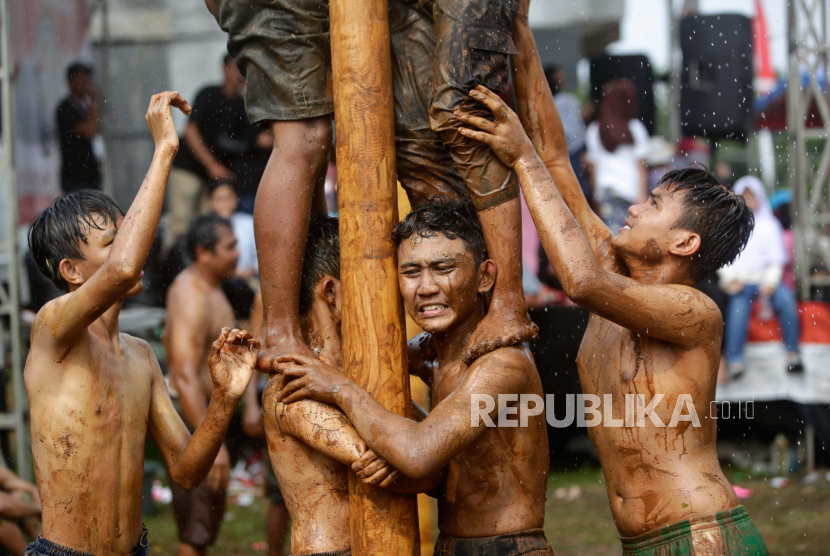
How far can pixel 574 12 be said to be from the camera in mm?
11164

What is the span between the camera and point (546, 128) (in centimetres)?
341

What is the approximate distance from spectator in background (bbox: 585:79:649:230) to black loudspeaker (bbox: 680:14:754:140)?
4.01 feet

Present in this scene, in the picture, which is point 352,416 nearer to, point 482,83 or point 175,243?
point 482,83

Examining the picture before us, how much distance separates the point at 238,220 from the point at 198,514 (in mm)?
2882

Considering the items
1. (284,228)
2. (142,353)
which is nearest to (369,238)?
A: (284,228)

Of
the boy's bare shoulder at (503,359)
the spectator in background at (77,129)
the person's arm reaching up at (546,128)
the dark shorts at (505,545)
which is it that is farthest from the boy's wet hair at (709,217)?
the spectator in background at (77,129)

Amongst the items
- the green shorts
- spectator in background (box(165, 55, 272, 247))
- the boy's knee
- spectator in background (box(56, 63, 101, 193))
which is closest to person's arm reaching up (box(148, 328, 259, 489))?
the boy's knee

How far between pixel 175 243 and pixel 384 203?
5389mm

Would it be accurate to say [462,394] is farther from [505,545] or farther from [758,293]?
[758,293]

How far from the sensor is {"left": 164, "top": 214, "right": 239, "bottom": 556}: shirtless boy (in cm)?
531

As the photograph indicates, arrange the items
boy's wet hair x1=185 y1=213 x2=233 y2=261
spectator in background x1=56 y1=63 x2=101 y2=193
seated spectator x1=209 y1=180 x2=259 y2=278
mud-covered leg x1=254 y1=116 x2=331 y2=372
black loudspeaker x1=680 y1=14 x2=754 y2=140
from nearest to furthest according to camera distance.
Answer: mud-covered leg x1=254 y1=116 x2=331 y2=372
boy's wet hair x1=185 y1=213 x2=233 y2=261
seated spectator x1=209 y1=180 x2=259 y2=278
spectator in background x1=56 y1=63 x2=101 y2=193
black loudspeaker x1=680 y1=14 x2=754 y2=140

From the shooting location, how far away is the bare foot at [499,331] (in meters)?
2.86

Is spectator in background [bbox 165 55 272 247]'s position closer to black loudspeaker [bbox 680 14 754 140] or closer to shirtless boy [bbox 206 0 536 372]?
shirtless boy [bbox 206 0 536 372]

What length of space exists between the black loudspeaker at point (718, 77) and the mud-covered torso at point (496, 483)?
7.21 metres
